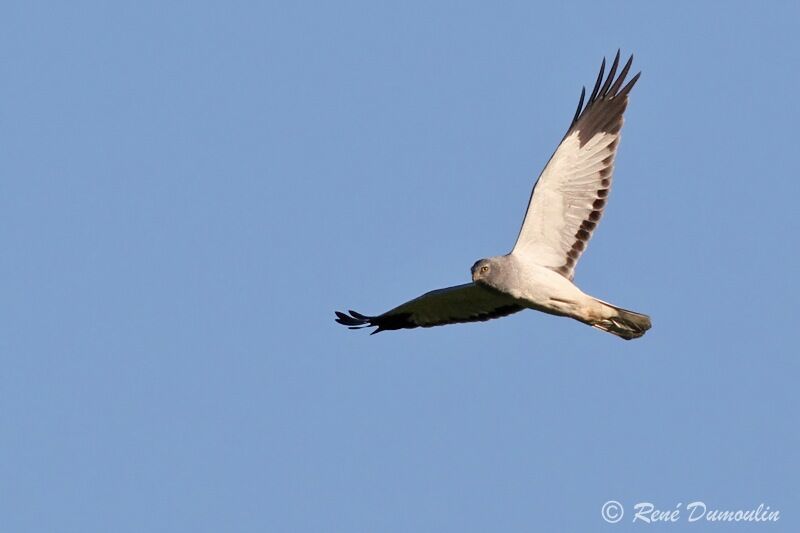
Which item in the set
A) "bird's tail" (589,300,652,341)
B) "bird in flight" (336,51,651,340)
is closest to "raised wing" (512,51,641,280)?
"bird in flight" (336,51,651,340)

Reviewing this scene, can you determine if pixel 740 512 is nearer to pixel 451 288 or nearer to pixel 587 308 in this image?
pixel 587 308

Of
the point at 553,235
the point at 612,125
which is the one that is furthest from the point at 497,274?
the point at 612,125

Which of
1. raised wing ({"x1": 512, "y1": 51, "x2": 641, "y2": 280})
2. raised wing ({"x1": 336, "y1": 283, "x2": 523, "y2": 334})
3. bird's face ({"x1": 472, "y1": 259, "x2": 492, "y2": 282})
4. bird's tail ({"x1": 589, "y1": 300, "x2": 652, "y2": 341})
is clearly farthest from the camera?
raised wing ({"x1": 336, "y1": 283, "x2": 523, "y2": 334})

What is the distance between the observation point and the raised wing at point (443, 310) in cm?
1479

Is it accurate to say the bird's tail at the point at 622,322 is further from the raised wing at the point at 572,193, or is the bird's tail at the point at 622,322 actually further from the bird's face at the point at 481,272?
the bird's face at the point at 481,272

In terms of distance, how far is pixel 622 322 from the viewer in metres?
13.7

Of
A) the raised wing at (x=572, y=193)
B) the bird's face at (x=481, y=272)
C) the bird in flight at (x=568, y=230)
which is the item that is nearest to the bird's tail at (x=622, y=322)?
the bird in flight at (x=568, y=230)

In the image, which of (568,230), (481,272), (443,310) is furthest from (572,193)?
(443,310)

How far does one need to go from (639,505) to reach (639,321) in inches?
90.6

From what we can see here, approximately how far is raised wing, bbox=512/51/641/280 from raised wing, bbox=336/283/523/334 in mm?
855

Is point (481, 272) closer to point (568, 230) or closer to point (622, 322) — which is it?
point (568, 230)

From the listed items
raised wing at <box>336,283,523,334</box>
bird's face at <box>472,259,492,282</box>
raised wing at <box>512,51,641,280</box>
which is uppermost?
raised wing at <box>512,51,641,280</box>

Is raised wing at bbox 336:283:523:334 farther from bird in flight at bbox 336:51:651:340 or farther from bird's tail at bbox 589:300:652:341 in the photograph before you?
bird's tail at bbox 589:300:652:341

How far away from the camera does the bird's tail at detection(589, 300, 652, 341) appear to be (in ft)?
44.5
